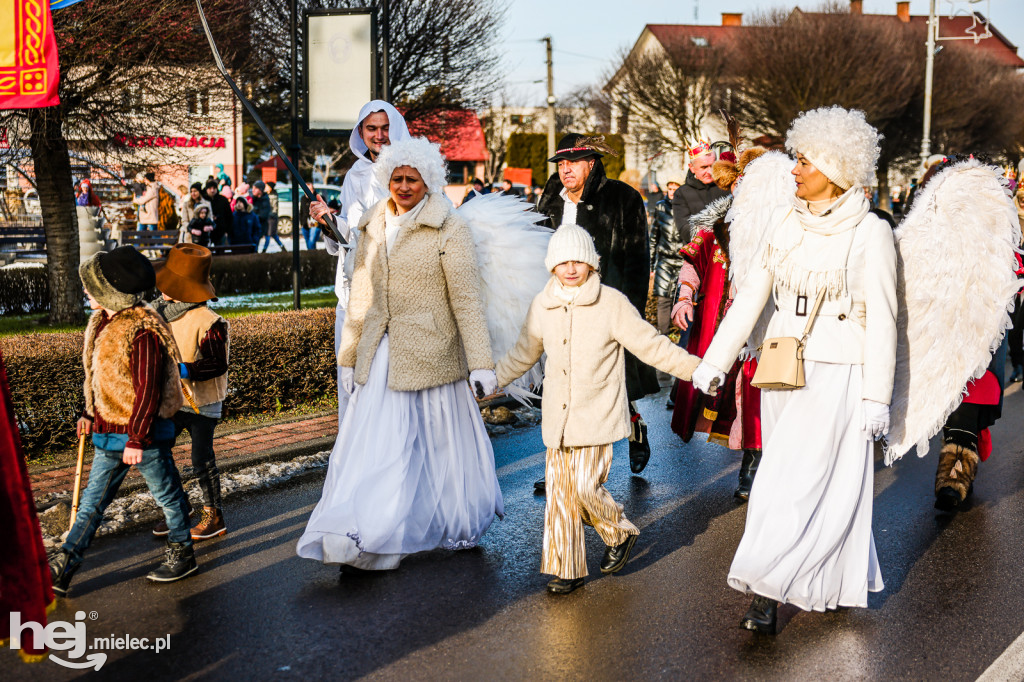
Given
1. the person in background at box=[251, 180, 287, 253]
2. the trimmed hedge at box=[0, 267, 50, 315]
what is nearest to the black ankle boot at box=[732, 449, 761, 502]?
the trimmed hedge at box=[0, 267, 50, 315]

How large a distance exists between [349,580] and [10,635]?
1887 mm

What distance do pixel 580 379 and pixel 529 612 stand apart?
103 cm

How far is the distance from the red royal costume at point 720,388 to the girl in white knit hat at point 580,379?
68.9 inches

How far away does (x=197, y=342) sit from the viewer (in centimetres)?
519

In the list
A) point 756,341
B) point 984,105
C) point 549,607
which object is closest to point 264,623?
point 549,607

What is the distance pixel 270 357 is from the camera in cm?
804

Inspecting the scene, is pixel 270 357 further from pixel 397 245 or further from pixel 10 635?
pixel 10 635

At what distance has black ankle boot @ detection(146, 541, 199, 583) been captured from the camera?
4711 mm

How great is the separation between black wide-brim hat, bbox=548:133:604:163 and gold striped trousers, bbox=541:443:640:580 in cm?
223

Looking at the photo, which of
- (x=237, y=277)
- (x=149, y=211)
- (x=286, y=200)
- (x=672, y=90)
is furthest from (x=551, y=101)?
(x=237, y=277)

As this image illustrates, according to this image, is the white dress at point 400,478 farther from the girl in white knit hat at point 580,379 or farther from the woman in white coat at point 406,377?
the girl in white knit hat at point 580,379

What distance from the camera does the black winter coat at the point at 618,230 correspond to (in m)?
6.43

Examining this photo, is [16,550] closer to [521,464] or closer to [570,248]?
[570,248]

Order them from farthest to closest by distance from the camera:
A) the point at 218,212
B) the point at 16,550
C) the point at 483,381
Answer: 1. the point at 218,212
2. the point at 483,381
3. the point at 16,550
